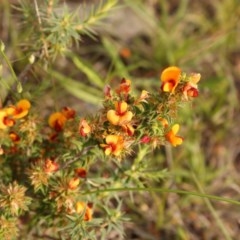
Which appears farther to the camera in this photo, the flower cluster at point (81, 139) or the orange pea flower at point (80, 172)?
the orange pea flower at point (80, 172)

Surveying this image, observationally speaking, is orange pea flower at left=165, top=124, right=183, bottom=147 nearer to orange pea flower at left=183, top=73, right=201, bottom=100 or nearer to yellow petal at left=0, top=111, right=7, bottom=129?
orange pea flower at left=183, top=73, right=201, bottom=100

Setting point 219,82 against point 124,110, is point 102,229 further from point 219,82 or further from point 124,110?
point 219,82

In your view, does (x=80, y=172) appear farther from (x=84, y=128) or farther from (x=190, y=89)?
(x=190, y=89)

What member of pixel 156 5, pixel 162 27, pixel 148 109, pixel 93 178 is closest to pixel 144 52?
pixel 162 27

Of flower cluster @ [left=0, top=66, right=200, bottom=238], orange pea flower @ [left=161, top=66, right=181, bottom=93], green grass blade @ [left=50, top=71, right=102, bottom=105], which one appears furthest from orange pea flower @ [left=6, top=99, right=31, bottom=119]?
green grass blade @ [left=50, top=71, right=102, bottom=105]

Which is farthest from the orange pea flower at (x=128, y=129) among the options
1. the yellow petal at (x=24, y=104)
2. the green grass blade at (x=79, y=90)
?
the green grass blade at (x=79, y=90)

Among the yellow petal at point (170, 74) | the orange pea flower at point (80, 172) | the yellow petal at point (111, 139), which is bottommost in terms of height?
the orange pea flower at point (80, 172)

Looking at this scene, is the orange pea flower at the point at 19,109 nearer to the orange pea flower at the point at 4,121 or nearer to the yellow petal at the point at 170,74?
the orange pea flower at the point at 4,121
